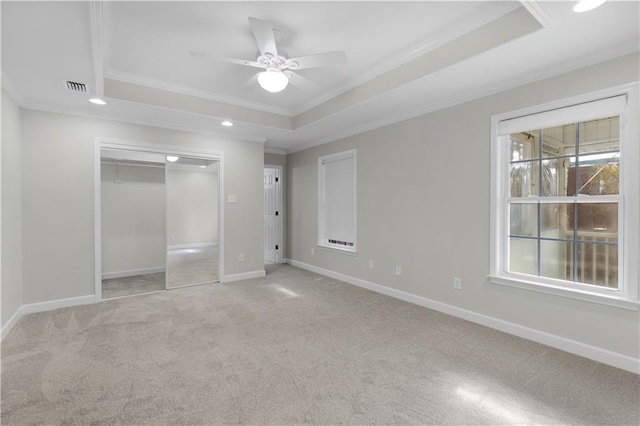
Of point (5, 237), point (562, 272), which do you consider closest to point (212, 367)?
point (5, 237)

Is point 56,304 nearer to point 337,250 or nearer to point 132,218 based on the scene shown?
point 132,218

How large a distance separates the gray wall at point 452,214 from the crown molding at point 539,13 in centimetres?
85

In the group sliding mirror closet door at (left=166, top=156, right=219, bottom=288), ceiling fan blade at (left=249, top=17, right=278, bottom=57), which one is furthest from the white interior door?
ceiling fan blade at (left=249, top=17, right=278, bottom=57)

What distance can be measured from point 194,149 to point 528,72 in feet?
14.1

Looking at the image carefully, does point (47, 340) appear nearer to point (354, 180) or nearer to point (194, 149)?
point (194, 149)

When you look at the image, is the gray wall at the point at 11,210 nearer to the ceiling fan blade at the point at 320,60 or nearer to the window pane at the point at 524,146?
the ceiling fan blade at the point at 320,60

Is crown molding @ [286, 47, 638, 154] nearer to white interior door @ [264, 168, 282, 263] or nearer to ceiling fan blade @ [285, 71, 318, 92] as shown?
ceiling fan blade @ [285, 71, 318, 92]

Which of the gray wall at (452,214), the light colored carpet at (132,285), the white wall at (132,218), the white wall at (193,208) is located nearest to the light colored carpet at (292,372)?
the gray wall at (452,214)

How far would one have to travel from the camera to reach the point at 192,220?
557cm

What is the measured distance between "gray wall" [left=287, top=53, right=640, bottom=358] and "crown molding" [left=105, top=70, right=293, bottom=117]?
1.28 metres

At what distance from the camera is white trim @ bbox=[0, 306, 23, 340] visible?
284 centimetres

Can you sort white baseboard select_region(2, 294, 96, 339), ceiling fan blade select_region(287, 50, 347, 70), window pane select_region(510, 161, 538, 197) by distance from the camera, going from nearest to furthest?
1. ceiling fan blade select_region(287, 50, 347, 70)
2. window pane select_region(510, 161, 538, 197)
3. white baseboard select_region(2, 294, 96, 339)

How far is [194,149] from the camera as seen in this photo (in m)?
4.61

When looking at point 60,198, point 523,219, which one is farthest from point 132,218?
point 523,219
